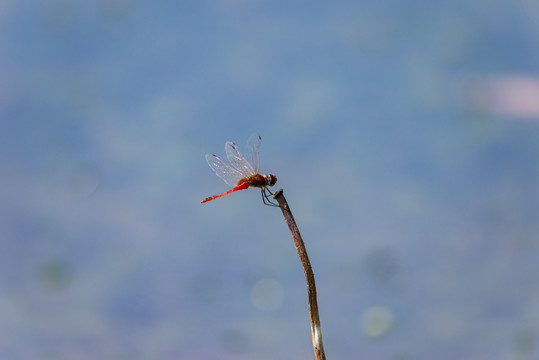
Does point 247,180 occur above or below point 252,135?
below

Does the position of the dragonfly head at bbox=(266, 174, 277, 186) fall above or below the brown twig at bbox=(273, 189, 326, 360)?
above

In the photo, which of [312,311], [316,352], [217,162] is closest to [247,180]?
[217,162]

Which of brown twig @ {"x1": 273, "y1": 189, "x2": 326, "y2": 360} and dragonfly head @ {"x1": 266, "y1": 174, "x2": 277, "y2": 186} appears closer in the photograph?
brown twig @ {"x1": 273, "y1": 189, "x2": 326, "y2": 360}

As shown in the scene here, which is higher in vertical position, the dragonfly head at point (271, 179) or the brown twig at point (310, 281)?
the dragonfly head at point (271, 179)

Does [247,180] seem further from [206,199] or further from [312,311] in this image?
[312,311]

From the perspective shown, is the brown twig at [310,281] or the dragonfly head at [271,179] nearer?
the brown twig at [310,281]

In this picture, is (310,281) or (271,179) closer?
(310,281)

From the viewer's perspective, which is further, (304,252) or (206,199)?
(206,199)

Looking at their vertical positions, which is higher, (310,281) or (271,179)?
(271,179)
